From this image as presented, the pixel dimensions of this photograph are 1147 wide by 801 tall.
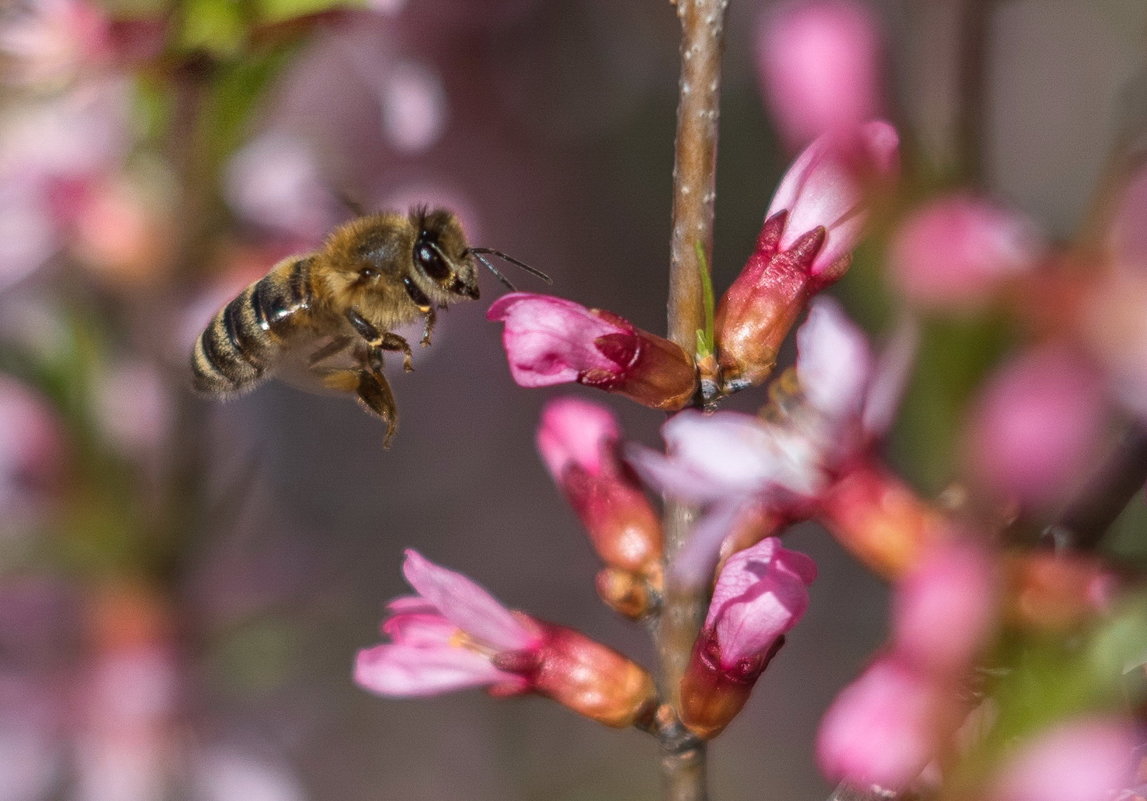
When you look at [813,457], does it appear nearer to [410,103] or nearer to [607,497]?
[607,497]

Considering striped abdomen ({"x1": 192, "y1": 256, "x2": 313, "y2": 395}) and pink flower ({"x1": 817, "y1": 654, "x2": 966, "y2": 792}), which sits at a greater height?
striped abdomen ({"x1": 192, "y1": 256, "x2": 313, "y2": 395})

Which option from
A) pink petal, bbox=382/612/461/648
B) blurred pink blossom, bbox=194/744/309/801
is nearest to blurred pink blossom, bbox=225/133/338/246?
blurred pink blossom, bbox=194/744/309/801

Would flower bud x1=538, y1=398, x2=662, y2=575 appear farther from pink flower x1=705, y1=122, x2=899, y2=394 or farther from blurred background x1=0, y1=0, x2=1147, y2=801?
blurred background x1=0, y1=0, x2=1147, y2=801

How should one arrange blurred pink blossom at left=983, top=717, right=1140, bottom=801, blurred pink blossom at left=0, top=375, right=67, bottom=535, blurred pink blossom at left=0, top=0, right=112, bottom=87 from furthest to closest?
1. blurred pink blossom at left=0, top=375, right=67, bottom=535
2. blurred pink blossom at left=0, top=0, right=112, bottom=87
3. blurred pink blossom at left=983, top=717, right=1140, bottom=801

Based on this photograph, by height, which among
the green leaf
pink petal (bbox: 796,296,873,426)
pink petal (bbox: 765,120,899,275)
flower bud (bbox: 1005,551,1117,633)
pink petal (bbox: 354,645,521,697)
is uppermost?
pink petal (bbox: 765,120,899,275)

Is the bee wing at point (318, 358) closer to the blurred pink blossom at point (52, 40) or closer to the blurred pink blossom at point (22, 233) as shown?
the blurred pink blossom at point (52, 40)

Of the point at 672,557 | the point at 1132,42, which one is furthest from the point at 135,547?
the point at 1132,42

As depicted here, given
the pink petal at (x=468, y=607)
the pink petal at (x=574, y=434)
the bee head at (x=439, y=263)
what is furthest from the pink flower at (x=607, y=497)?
the bee head at (x=439, y=263)
